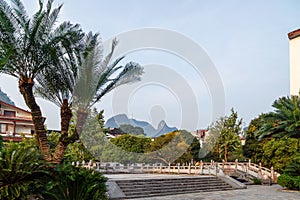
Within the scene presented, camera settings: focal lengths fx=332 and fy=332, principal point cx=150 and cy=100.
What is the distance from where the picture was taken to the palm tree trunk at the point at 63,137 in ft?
37.2

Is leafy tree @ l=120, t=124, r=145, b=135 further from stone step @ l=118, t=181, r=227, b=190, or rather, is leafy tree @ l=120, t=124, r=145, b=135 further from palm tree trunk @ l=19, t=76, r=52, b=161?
palm tree trunk @ l=19, t=76, r=52, b=161

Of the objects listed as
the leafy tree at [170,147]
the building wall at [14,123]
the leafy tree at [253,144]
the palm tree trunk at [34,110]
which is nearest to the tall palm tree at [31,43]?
the palm tree trunk at [34,110]

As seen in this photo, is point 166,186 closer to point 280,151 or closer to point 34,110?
point 34,110

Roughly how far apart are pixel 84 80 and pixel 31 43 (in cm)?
235

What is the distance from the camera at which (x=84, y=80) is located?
39.9ft

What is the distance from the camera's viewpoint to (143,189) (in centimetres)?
1570

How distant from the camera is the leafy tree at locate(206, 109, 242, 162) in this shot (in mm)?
31828

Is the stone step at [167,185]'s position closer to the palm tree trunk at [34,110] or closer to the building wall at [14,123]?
the palm tree trunk at [34,110]

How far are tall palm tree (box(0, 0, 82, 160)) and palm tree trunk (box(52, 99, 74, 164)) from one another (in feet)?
1.04

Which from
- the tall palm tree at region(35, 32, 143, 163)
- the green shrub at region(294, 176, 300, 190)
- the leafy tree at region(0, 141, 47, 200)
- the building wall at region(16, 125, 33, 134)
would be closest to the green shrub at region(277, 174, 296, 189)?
the green shrub at region(294, 176, 300, 190)

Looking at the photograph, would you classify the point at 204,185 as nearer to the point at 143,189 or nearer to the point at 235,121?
the point at 143,189

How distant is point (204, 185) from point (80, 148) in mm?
16665

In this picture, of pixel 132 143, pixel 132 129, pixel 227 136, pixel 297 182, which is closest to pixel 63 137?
pixel 297 182

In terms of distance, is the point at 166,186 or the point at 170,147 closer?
the point at 166,186
